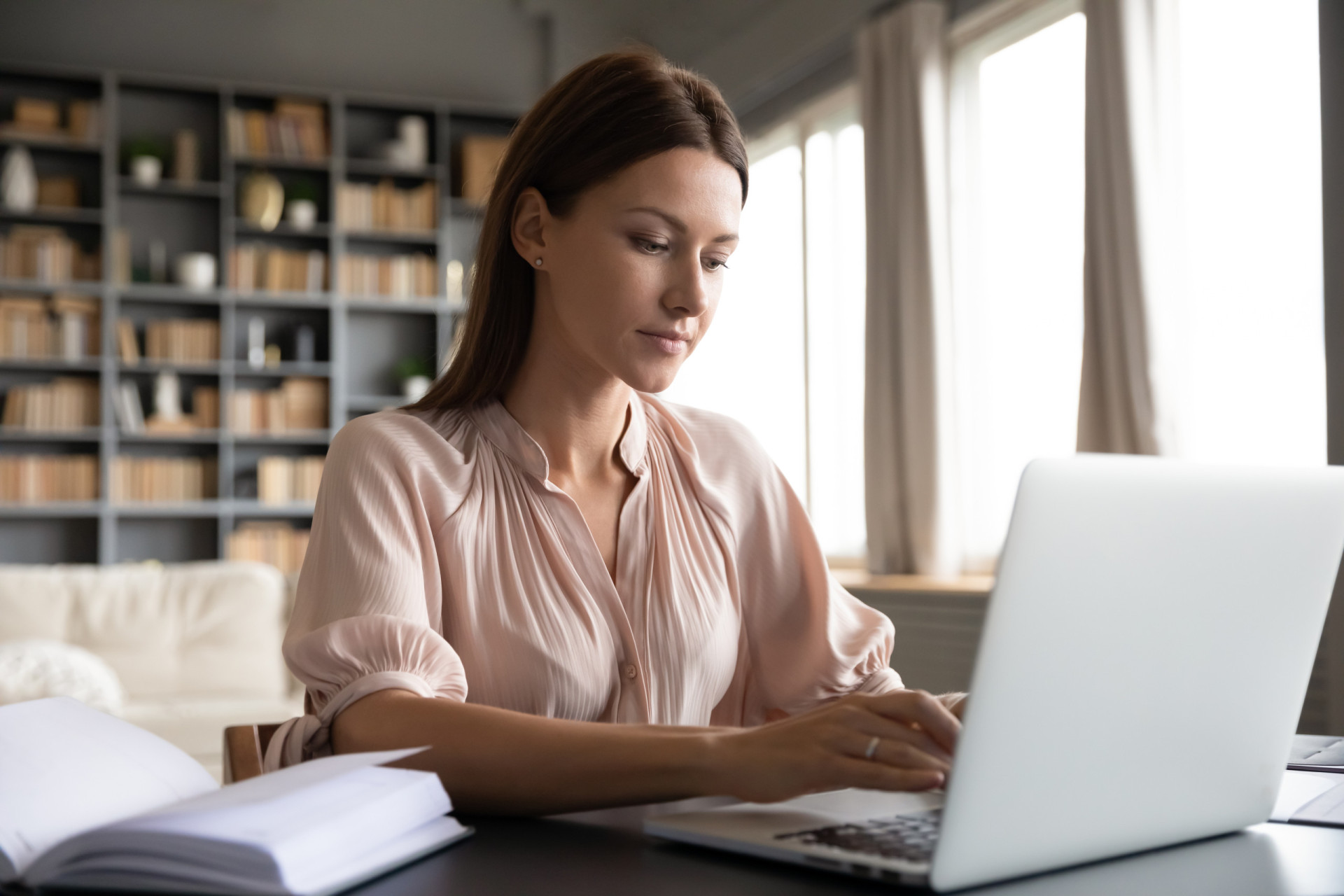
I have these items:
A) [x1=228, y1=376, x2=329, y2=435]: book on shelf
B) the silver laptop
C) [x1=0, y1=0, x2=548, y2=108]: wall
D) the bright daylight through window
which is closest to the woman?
the silver laptop

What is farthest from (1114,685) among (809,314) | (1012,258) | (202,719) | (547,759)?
(809,314)

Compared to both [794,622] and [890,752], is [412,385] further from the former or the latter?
[890,752]

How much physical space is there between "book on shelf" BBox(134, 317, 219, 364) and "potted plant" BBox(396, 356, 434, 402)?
0.90 metres

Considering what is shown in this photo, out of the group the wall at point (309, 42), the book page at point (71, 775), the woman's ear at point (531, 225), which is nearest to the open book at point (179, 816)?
the book page at point (71, 775)

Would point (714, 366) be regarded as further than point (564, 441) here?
Yes

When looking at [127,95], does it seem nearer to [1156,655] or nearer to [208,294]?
[208,294]

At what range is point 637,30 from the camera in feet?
19.5

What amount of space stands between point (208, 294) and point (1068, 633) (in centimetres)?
573

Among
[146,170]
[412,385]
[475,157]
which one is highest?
[475,157]

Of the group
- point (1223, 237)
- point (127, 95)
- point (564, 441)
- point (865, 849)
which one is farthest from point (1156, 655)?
point (127, 95)

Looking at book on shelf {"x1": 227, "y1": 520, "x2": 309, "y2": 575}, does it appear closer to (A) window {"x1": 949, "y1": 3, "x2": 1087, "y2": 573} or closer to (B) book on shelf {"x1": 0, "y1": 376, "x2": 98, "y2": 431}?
(B) book on shelf {"x1": 0, "y1": 376, "x2": 98, "y2": 431}

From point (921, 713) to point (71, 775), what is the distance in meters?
0.50

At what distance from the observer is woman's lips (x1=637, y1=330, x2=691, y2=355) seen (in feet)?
3.86

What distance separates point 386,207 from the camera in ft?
20.2
